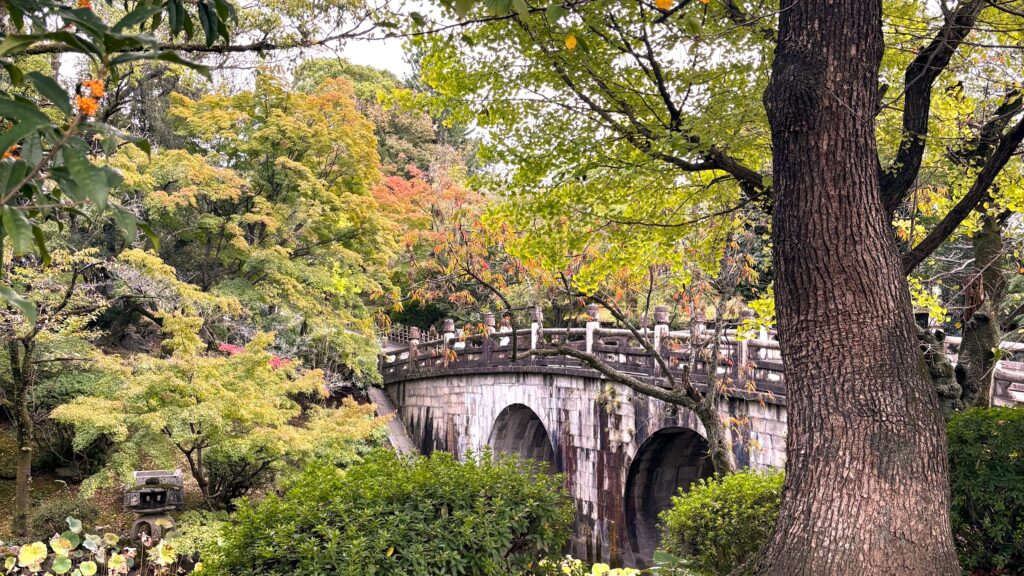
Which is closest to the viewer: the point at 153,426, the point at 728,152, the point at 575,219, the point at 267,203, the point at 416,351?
the point at 728,152

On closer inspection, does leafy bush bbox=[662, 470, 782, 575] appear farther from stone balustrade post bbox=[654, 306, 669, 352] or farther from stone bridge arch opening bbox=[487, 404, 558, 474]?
stone bridge arch opening bbox=[487, 404, 558, 474]

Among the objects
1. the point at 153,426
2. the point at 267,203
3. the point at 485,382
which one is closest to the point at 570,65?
the point at 153,426

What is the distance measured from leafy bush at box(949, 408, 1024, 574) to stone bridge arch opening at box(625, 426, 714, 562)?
866cm

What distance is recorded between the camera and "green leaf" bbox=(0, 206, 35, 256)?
1304 mm

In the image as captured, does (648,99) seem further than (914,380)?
Yes

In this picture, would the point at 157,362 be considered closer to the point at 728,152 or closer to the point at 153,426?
the point at 153,426

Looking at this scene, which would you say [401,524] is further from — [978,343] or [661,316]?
[661,316]

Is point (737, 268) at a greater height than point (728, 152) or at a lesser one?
lesser

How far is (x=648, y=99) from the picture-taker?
584 centimetres

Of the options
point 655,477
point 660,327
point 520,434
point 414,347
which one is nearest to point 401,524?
point 660,327

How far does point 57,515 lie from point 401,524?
9.33m

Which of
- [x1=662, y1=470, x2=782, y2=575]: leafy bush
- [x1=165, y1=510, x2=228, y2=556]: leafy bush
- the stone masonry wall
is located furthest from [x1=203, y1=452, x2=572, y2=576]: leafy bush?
the stone masonry wall

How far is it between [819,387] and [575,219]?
139 inches

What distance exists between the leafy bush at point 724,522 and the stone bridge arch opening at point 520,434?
12.5m
